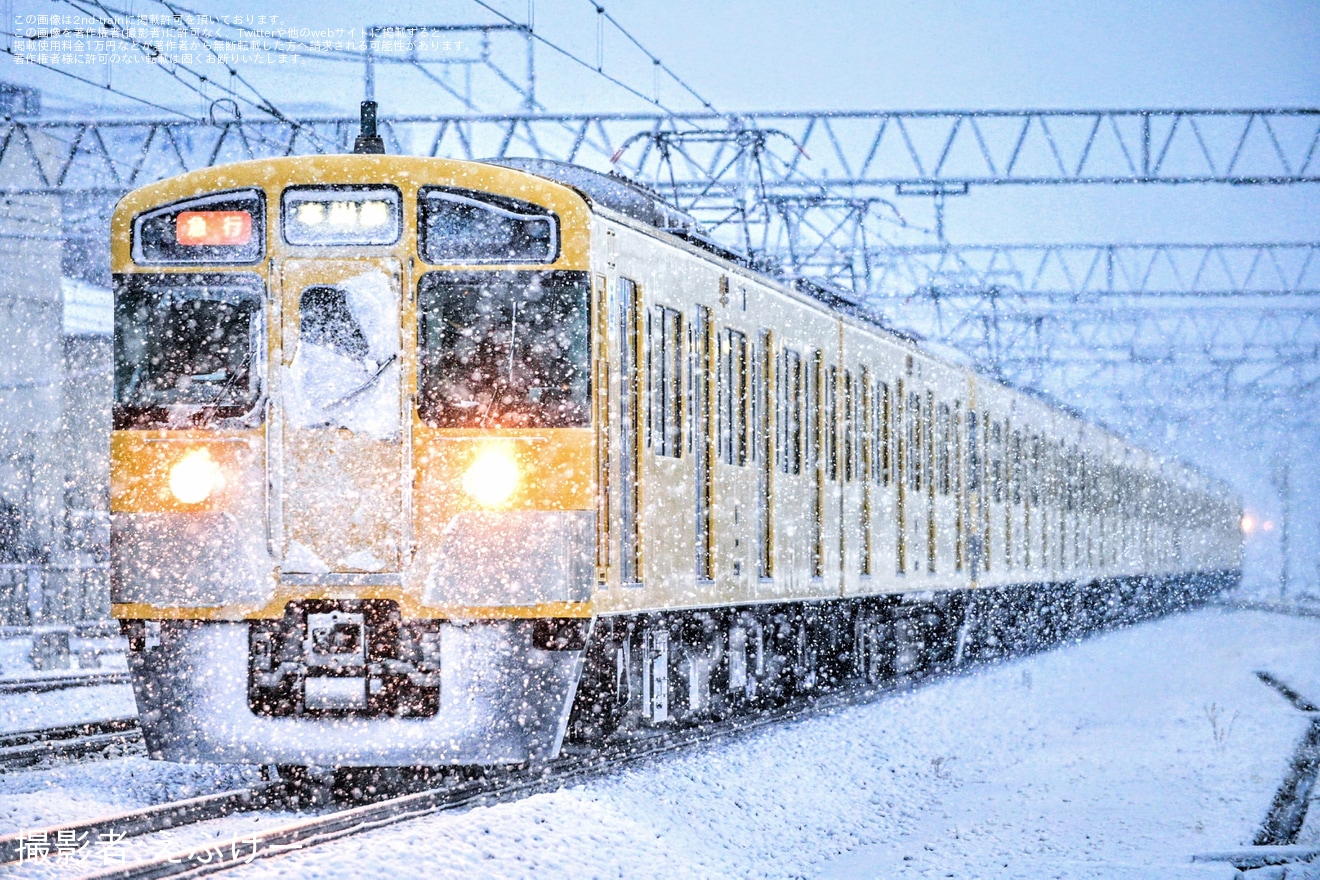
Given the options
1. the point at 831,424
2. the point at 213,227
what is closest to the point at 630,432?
the point at 213,227

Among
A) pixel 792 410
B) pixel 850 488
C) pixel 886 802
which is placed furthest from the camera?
pixel 850 488

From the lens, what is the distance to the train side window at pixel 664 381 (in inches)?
386

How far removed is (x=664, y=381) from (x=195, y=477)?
2.56 meters

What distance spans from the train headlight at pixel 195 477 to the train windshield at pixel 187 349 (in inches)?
6.7

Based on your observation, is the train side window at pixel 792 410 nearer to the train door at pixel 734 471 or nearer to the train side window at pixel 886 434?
the train door at pixel 734 471

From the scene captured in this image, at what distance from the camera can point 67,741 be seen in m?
11.3

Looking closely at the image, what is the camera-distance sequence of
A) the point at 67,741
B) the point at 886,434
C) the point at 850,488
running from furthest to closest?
the point at 886,434
the point at 850,488
the point at 67,741

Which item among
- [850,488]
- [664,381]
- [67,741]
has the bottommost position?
[67,741]

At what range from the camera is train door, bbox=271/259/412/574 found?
8586mm

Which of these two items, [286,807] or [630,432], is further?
[630,432]

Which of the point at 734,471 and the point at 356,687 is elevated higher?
the point at 734,471

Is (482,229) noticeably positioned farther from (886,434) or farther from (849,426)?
(886,434)

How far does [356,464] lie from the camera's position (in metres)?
8.65

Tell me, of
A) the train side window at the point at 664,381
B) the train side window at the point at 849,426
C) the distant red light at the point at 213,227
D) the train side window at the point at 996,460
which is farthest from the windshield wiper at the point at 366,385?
the train side window at the point at 996,460
